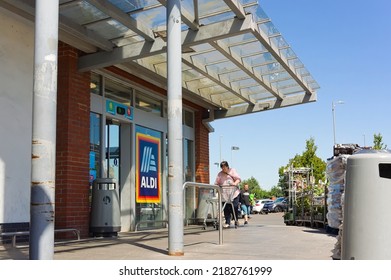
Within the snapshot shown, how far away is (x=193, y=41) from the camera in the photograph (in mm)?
9125

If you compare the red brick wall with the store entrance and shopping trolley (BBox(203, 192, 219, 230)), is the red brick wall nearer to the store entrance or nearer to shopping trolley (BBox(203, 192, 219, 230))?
the store entrance

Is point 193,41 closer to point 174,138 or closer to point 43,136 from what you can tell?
point 174,138

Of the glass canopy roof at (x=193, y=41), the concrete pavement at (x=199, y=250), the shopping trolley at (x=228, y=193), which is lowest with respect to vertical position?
the concrete pavement at (x=199, y=250)

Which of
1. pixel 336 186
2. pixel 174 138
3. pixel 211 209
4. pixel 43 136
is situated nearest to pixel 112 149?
pixel 211 209

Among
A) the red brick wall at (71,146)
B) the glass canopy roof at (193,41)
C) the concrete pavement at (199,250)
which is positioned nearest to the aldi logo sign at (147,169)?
the glass canopy roof at (193,41)

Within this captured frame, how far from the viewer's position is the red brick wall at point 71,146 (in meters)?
9.24

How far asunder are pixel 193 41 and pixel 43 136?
5.55 meters

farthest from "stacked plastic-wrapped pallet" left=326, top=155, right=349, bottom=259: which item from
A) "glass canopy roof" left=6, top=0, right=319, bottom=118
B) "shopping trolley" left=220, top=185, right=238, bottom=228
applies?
"glass canopy roof" left=6, top=0, right=319, bottom=118

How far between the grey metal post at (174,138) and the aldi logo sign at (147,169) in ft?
19.1

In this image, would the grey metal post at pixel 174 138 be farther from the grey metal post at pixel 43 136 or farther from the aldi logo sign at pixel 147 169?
the aldi logo sign at pixel 147 169

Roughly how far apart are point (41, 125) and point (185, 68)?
323 inches
